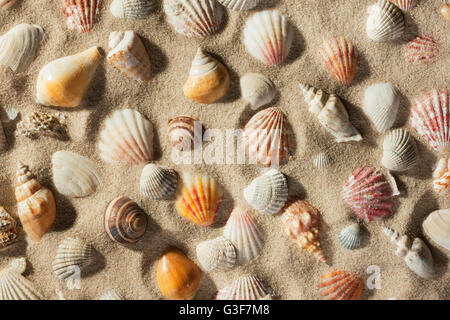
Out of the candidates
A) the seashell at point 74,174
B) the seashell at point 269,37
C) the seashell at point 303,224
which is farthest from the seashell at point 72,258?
the seashell at point 269,37

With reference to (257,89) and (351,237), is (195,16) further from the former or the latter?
(351,237)

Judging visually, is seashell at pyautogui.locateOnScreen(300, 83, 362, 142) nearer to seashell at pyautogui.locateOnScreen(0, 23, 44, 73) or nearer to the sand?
the sand

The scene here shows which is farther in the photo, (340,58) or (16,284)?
(16,284)

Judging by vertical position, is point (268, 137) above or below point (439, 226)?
above

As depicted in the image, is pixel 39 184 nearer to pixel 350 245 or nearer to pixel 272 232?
pixel 272 232

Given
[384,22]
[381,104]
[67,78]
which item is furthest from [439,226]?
[67,78]

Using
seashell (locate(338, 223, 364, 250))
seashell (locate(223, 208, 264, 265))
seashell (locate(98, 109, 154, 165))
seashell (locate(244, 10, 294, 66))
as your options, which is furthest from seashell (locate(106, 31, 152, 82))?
seashell (locate(338, 223, 364, 250))

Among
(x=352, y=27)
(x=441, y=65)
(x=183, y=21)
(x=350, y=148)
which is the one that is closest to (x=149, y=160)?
(x=183, y=21)

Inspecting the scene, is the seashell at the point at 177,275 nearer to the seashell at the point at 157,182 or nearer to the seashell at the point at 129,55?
the seashell at the point at 157,182
